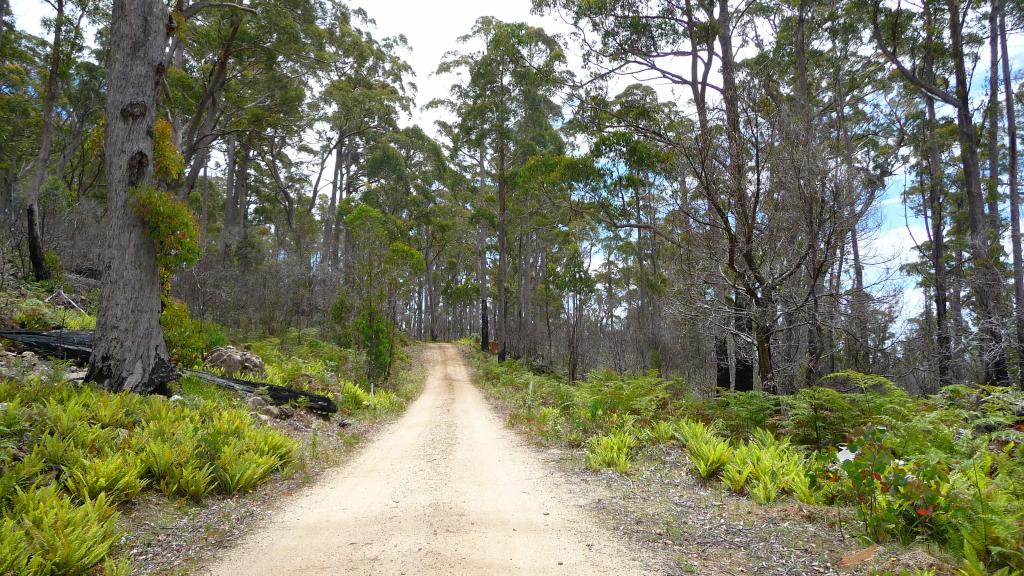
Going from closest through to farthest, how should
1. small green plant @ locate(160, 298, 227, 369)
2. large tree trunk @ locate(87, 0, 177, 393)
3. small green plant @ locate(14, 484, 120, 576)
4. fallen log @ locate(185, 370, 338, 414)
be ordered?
small green plant @ locate(14, 484, 120, 576), large tree trunk @ locate(87, 0, 177, 393), small green plant @ locate(160, 298, 227, 369), fallen log @ locate(185, 370, 338, 414)

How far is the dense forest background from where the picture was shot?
730cm

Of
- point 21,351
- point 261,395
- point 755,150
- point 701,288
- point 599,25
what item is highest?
point 599,25

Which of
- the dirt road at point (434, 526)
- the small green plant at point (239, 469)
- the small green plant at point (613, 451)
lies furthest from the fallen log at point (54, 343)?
the small green plant at point (613, 451)

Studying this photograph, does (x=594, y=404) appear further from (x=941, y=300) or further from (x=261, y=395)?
(x=941, y=300)

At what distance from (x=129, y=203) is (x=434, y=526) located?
6635mm

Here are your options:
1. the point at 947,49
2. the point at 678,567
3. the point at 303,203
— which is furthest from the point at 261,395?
the point at 303,203

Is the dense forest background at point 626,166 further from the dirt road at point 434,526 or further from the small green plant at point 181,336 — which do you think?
the dirt road at point 434,526

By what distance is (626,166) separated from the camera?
13.6m

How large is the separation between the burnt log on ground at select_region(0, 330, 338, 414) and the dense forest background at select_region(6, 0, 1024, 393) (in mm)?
1620

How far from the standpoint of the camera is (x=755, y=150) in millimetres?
6938

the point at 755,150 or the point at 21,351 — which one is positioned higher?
the point at 755,150

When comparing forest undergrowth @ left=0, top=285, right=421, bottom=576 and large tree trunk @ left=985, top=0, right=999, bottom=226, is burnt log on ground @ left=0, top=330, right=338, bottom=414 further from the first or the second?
large tree trunk @ left=985, top=0, right=999, bottom=226

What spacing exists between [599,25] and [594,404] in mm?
8482

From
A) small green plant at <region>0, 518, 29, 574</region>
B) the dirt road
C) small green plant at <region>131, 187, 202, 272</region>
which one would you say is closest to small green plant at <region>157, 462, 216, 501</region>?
the dirt road
